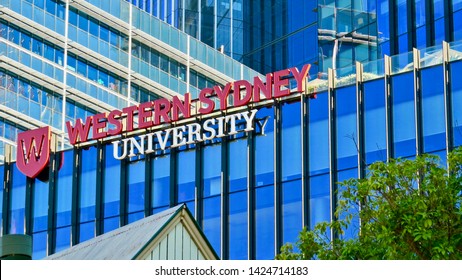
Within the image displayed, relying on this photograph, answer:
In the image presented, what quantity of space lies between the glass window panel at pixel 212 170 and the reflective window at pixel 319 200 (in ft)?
18.9

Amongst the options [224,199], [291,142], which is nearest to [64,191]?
[224,199]

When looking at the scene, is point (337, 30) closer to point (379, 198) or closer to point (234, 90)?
point (234, 90)

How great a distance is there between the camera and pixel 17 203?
7812cm

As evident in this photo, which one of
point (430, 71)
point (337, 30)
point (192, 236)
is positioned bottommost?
point (192, 236)

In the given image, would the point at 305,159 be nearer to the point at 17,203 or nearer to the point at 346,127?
the point at 346,127

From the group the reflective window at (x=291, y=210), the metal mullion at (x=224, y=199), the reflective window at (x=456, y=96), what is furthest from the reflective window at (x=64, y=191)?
the reflective window at (x=456, y=96)

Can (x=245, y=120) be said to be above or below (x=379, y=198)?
above

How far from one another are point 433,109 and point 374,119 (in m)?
2.93

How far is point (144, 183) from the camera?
72438mm

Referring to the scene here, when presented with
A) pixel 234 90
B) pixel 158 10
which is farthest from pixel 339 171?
pixel 158 10

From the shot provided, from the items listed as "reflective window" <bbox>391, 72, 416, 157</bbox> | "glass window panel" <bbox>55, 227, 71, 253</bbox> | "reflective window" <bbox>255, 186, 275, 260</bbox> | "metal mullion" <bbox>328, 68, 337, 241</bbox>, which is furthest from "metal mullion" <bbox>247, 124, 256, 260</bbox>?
"glass window panel" <bbox>55, 227, 71, 253</bbox>

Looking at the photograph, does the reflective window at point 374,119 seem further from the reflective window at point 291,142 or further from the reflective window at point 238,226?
the reflective window at point 238,226

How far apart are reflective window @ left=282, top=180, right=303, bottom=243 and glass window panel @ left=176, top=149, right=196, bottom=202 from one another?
19.0ft

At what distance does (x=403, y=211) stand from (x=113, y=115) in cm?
4174
